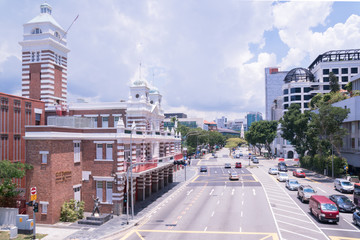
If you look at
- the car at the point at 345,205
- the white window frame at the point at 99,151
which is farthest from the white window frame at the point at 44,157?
the car at the point at 345,205

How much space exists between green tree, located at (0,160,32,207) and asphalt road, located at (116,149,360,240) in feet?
37.5

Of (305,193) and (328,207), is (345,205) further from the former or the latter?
(328,207)

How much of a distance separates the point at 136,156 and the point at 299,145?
52835 millimetres

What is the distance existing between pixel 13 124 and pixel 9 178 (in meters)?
9.10

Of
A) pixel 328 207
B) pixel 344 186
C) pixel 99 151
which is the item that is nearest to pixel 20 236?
pixel 99 151

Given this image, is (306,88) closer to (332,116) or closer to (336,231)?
(332,116)

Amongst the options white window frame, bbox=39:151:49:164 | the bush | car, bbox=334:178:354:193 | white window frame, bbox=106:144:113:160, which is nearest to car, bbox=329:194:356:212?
car, bbox=334:178:354:193

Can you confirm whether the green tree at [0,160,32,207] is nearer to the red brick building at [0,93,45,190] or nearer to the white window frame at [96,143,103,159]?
the red brick building at [0,93,45,190]

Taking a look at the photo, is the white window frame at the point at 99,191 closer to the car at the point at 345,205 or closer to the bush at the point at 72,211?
the bush at the point at 72,211

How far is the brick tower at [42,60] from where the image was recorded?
40.7 meters

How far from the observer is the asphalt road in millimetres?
24422

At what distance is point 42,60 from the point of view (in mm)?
40906

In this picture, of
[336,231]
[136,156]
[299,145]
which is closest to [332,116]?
[299,145]

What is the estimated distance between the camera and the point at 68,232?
25516mm
